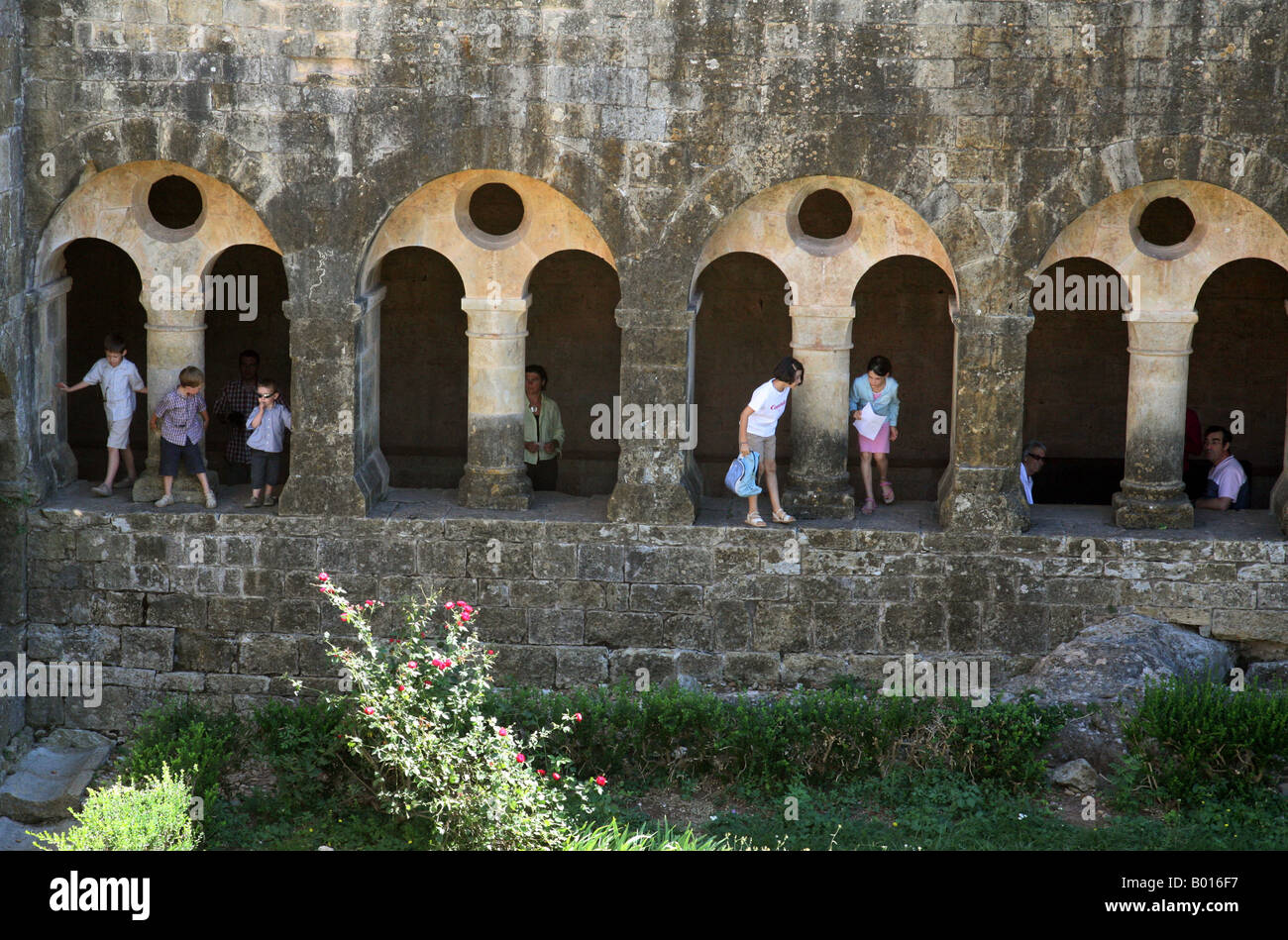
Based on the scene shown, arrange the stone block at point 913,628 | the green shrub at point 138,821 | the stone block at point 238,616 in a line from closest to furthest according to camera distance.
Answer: the green shrub at point 138,821 < the stone block at point 913,628 < the stone block at point 238,616

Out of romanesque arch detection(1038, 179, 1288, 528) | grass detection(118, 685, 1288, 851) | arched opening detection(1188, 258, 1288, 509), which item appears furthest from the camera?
arched opening detection(1188, 258, 1288, 509)

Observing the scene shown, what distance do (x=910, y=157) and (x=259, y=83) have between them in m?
4.50

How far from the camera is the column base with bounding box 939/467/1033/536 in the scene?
12.3 m

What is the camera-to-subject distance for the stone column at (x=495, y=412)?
41.7 ft

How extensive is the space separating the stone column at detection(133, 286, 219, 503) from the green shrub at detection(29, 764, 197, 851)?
3171mm

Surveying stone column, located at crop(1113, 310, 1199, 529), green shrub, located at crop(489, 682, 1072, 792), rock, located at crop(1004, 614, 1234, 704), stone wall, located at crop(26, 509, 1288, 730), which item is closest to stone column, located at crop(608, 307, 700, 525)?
stone wall, located at crop(26, 509, 1288, 730)

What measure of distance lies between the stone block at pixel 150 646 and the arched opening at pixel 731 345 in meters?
5.39

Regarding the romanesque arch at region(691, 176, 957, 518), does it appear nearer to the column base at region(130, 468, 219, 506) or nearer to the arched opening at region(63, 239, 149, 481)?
the column base at region(130, 468, 219, 506)

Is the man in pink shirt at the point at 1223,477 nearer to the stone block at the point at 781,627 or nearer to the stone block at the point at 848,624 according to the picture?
the stone block at the point at 848,624

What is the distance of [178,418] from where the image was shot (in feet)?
41.8

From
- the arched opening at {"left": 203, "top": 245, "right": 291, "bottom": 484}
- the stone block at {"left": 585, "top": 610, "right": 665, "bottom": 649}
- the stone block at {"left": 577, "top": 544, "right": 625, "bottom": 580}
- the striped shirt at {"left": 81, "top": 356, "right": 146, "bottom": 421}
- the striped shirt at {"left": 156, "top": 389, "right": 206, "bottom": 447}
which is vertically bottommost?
the stone block at {"left": 585, "top": 610, "right": 665, "bottom": 649}

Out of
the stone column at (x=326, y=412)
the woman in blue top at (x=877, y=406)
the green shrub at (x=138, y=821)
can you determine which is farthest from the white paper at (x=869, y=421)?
the green shrub at (x=138, y=821)

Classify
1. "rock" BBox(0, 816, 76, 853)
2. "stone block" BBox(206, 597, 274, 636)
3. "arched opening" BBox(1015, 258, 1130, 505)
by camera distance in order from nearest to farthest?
1. "rock" BBox(0, 816, 76, 853)
2. "stone block" BBox(206, 597, 274, 636)
3. "arched opening" BBox(1015, 258, 1130, 505)

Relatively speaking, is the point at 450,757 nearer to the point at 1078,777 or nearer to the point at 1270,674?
the point at 1078,777
